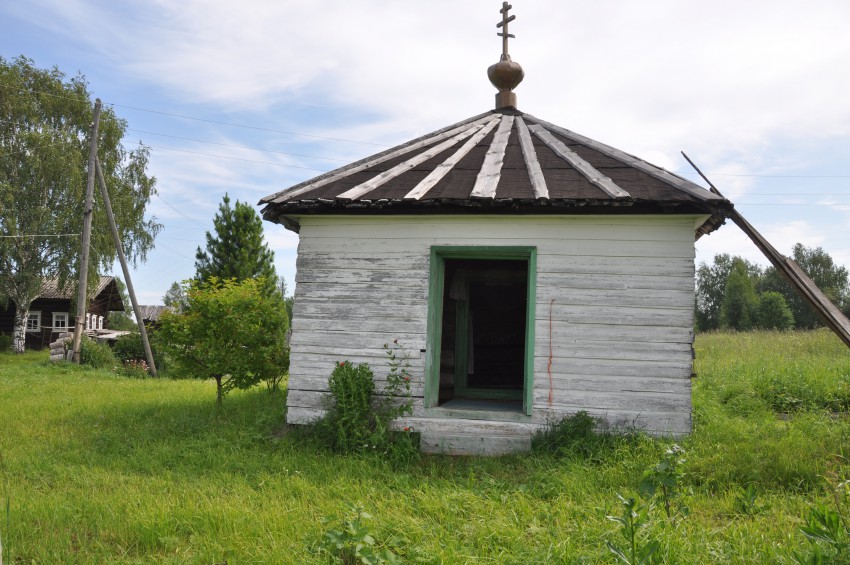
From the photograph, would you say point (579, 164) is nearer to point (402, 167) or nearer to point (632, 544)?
point (402, 167)

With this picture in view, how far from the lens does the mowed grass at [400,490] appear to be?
Result: 13.7 ft

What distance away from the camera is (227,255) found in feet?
87.1

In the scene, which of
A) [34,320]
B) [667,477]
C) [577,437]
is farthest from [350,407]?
[34,320]

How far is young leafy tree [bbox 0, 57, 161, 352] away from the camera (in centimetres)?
2525

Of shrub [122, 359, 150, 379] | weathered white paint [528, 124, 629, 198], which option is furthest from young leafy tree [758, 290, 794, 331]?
weathered white paint [528, 124, 629, 198]

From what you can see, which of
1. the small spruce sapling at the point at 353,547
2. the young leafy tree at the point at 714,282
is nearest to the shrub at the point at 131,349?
the small spruce sapling at the point at 353,547

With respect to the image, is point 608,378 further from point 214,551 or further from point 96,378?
point 96,378

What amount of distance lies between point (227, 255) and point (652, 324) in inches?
895

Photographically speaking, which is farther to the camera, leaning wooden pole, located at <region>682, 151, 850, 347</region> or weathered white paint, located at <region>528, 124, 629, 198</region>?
weathered white paint, located at <region>528, 124, 629, 198</region>

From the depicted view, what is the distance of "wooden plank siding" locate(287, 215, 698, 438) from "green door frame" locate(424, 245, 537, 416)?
0.19ft

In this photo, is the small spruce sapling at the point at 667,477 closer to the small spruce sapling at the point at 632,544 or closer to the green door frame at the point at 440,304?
the small spruce sapling at the point at 632,544

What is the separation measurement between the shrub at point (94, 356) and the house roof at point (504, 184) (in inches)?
648

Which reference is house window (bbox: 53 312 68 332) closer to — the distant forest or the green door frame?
the green door frame

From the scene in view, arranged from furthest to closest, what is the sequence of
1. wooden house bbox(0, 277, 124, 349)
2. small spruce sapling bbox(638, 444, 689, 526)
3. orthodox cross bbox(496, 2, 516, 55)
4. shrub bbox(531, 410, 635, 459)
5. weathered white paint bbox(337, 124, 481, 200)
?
wooden house bbox(0, 277, 124, 349), orthodox cross bbox(496, 2, 516, 55), weathered white paint bbox(337, 124, 481, 200), shrub bbox(531, 410, 635, 459), small spruce sapling bbox(638, 444, 689, 526)
